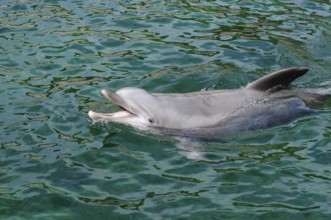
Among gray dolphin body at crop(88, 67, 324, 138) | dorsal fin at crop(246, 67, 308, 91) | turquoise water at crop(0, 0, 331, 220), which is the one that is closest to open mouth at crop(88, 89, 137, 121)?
gray dolphin body at crop(88, 67, 324, 138)

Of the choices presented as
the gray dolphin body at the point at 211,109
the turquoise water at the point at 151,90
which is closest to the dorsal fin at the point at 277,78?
the gray dolphin body at the point at 211,109

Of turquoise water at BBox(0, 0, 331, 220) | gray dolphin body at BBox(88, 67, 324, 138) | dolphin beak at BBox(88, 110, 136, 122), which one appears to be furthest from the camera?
dolphin beak at BBox(88, 110, 136, 122)

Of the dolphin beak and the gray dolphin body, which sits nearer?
the gray dolphin body

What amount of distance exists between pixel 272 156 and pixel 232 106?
3.39 ft

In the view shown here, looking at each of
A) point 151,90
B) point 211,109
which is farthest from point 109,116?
point 151,90

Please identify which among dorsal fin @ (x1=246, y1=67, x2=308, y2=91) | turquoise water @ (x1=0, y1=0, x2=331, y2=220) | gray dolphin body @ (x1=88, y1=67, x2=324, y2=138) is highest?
dorsal fin @ (x1=246, y1=67, x2=308, y2=91)

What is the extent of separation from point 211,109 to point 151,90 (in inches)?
62.1

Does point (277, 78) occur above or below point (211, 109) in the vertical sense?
above

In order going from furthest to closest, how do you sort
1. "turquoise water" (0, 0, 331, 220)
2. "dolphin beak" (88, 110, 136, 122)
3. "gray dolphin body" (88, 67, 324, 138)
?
"dolphin beak" (88, 110, 136, 122) < "gray dolphin body" (88, 67, 324, 138) < "turquoise water" (0, 0, 331, 220)

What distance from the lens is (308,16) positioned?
1370cm

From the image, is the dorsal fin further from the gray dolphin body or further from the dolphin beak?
the dolphin beak

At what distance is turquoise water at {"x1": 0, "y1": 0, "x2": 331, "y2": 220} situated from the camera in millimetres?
7059

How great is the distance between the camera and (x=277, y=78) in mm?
8930

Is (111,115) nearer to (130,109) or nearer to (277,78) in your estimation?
(130,109)
